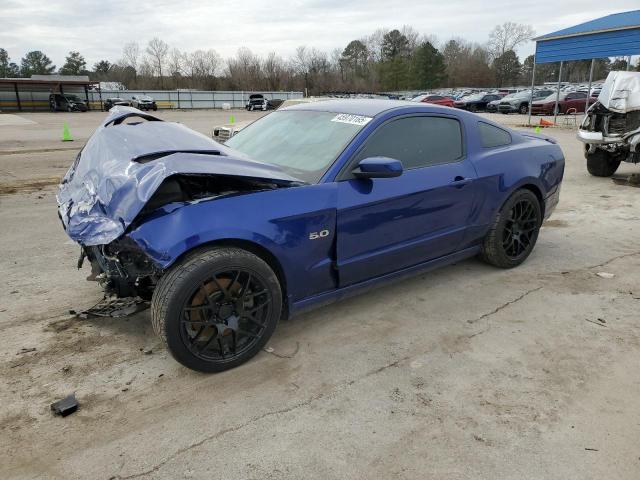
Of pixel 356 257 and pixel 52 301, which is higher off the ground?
pixel 356 257

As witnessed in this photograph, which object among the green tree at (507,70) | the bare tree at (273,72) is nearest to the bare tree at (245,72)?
the bare tree at (273,72)

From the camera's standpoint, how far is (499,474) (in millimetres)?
2229

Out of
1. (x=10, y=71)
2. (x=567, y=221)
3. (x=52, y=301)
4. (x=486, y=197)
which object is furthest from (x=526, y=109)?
(x=10, y=71)

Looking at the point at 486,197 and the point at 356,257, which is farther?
the point at 486,197

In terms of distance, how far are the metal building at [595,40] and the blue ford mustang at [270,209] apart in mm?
18513

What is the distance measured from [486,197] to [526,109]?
31122 mm

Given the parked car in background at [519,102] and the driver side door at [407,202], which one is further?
the parked car in background at [519,102]

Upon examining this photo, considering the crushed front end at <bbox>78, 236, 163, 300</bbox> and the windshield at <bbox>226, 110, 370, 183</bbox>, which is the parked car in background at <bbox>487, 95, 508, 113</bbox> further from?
the crushed front end at <bbox>78, 236, 163, 300</bbox>

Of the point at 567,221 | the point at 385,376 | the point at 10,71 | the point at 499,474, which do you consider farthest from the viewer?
the point at 10,71

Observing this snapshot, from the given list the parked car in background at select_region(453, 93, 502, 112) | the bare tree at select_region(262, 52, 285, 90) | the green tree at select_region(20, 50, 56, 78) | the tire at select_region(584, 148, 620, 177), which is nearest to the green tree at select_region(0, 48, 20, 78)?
the green tree at select_region(20, 50, 56, 78)

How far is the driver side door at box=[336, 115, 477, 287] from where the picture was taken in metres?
3.34

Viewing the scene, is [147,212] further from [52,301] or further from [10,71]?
[10,71]

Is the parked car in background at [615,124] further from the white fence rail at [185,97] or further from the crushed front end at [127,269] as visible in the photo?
the white fence rail at [185,97]

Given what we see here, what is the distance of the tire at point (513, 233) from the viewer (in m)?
4.50
